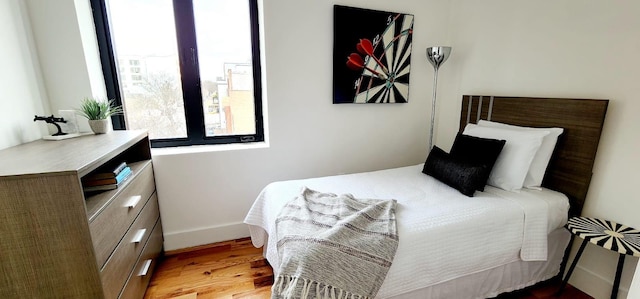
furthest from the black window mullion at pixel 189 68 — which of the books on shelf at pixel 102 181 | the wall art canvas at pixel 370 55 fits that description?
the wall art canvas at pixel 370 55

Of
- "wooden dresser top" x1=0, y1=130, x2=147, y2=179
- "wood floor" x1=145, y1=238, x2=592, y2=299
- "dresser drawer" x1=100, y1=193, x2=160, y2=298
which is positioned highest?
"wooden dresser top" x1=0, y1=130, x2=147, y2=179

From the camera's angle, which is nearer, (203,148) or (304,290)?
(304,290)

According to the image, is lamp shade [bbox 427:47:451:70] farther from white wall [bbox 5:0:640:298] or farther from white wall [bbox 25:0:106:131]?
white wall [bbox 25:0:106:131]

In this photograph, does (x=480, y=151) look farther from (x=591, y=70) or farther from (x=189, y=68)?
(x=189, y=68)

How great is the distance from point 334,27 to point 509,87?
57.4 inches

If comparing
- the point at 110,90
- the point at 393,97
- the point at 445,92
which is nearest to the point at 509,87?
the point at 445,92

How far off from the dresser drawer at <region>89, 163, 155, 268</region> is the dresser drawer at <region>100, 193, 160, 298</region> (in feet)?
0.15

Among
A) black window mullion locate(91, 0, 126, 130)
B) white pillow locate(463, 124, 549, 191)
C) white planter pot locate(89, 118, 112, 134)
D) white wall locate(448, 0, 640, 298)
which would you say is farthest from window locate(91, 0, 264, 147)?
white wall locate(448, 0, 640, 298)

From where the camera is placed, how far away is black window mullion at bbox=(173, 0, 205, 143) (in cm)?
197

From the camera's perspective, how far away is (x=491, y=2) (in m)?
2.14

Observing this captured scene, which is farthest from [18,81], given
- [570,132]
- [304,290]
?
[570,132]

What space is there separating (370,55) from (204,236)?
2.08 m

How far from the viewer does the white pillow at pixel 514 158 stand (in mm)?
1704

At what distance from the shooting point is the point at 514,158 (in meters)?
1.73
